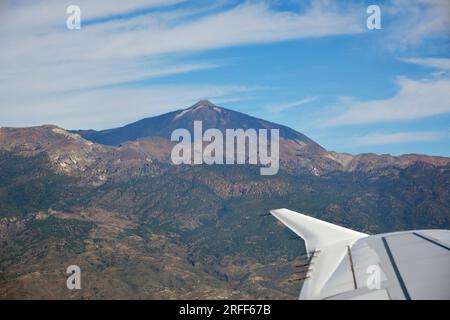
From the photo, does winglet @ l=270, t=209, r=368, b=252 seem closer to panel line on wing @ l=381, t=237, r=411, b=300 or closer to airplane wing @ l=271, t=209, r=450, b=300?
airplane wing @ l=271, t=209, r=450, b=300

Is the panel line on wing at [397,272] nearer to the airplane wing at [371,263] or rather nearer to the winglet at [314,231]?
the airplane wing at [371,263]

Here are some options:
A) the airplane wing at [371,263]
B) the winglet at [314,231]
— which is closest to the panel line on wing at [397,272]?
the airplane wing at [371,263]

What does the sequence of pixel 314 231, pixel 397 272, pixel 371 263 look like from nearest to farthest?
pixel 397 272 → pixel 371 263 → pixel 314 231

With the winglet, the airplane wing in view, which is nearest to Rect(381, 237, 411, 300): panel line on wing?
the airplane wing

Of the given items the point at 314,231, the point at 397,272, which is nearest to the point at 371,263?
the point at 397,272

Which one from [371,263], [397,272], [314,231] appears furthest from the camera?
[314,231]

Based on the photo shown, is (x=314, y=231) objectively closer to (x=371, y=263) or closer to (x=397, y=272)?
(x=371, y=263)
